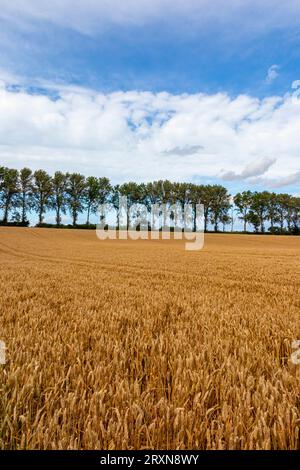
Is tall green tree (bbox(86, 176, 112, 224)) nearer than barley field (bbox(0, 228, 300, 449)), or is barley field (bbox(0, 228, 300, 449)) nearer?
barley field (bbox(0, 228, 300, 449))

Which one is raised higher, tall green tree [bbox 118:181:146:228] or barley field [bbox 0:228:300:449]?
tall green tree [bbox 118:181:146:228]

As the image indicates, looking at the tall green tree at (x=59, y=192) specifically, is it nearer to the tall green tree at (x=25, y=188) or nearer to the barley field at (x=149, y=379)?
the tall green tree at (x=25, y=188)

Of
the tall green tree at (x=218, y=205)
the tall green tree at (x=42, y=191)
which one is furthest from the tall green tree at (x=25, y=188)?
the tall green tree at (x=218, y=205)

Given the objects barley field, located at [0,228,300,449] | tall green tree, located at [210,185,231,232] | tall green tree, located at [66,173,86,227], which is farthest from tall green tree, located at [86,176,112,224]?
barley field, located at [0,228,300,449]

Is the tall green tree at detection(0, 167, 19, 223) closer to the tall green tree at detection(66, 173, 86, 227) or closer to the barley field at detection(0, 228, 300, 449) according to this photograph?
the tall green tree at detection(66, 173, 86, 227)

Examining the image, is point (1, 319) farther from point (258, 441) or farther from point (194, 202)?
point (194, 202)

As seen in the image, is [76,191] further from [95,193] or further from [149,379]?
[149,379]

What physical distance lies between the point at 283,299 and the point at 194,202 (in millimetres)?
112468

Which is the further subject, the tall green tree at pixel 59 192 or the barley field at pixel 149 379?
the tall green tree at pixel 59 192

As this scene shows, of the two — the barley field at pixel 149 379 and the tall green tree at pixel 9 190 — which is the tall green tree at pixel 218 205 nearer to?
the tall green tree at pixel 9 190

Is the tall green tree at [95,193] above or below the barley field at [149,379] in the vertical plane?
above

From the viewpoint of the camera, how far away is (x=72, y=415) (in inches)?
84.3

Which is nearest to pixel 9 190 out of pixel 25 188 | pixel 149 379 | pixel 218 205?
pixel 25 188

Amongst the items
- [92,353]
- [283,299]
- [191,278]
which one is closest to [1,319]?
[92,353]
